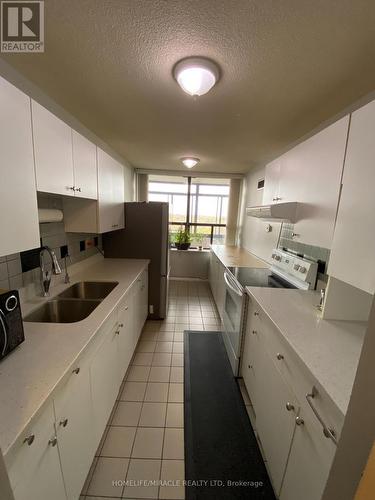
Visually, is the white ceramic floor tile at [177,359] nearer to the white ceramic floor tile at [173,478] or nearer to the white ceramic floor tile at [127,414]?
the white ceramic floor tile at [127,414]

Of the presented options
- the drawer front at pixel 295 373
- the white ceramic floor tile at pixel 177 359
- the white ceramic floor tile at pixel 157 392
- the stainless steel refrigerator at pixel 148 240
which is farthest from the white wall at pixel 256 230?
the white ceramic floor tile at pixel 157 392

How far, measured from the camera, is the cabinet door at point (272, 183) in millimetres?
2021

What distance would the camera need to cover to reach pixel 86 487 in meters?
1.20

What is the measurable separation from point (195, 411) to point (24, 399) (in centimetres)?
139

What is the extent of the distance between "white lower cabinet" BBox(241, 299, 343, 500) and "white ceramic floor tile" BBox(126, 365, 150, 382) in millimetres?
1000

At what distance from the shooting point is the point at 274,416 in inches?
47.3

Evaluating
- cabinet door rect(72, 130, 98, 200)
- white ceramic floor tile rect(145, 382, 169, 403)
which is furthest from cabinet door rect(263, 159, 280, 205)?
white ceramic floor tile rect(145, 382, 169, 403)

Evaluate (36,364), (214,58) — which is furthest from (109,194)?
(36,364)

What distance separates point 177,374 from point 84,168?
2035 millimetres

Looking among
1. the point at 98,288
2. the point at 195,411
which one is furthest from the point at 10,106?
the point at 195,411

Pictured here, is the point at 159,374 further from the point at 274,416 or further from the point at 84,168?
the point at 84,168

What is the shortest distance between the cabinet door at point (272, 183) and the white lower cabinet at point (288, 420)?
1.13 meters

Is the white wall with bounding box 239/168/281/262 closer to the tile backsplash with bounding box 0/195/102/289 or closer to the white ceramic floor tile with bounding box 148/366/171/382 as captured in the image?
the white ceramic floor tile with bounding box 148/366/171/382

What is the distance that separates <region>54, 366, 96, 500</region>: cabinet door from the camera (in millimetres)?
901
